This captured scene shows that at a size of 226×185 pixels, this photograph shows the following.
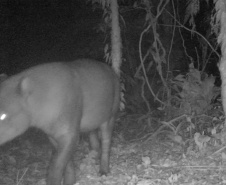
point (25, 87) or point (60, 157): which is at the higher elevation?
point (25, 87)

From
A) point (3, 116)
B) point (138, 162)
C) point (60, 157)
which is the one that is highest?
point (3, 116)

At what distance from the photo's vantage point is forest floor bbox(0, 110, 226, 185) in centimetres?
711

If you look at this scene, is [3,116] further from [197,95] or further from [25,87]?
[197,95]

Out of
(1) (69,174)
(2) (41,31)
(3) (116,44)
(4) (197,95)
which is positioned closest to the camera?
(1) (69,174)

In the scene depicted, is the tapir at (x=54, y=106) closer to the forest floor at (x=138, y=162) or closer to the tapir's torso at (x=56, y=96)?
the tapir's torso at (x=56, y=96)

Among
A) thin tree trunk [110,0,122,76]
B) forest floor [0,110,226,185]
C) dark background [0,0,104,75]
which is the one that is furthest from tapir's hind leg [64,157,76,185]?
dark background [0,0,104,75]

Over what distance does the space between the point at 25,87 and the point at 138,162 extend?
2.34 meters

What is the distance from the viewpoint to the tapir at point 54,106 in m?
6.63

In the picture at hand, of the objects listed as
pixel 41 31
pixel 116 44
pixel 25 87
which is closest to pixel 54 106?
pixel 25 87

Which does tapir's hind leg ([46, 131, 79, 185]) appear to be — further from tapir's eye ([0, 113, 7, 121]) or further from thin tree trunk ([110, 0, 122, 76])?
thin tree trunk ([110, 0, 122, 76])

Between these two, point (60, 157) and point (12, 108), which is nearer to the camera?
point (12, 108)

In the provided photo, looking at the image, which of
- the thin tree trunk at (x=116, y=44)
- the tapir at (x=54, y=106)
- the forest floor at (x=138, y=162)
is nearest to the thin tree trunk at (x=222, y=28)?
the forest floor at (x=138, y=162)

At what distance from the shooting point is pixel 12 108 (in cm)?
659

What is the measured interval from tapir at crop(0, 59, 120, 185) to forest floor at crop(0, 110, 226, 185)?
0.60m
